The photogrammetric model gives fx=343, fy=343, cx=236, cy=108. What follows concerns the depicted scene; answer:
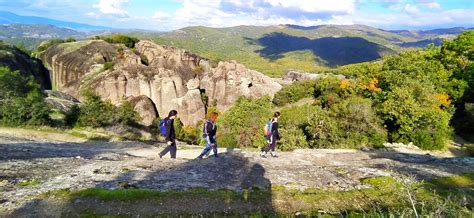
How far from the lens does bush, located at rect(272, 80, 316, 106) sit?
86.0m

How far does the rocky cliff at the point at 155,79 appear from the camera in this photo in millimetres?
73562

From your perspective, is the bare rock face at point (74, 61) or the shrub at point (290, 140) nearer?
the shrub at point (290, 140)

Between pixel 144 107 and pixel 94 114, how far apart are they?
96.0 ft

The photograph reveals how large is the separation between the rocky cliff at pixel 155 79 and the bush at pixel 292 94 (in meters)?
3.14

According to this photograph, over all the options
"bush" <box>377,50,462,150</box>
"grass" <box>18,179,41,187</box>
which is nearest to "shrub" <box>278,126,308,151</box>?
"bush" <box>377,50,462,150</box>

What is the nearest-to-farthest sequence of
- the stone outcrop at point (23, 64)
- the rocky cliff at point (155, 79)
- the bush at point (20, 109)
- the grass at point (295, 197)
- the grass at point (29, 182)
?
the grass at point (295, 197) < the grass at point (29, 182) < the bush at point (20, 109) < the stone outcrop at point (23, 64) < the rocky cliff at point (155, 79)

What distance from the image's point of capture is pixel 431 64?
184ft

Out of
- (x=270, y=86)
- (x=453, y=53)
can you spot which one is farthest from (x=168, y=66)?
(x=453, y=53)

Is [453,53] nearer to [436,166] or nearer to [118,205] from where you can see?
[436,166]

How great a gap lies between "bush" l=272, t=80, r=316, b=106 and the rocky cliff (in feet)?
10.3

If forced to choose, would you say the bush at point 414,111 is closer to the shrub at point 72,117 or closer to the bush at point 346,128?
the bush at point 346,128

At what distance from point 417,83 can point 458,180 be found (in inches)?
1225

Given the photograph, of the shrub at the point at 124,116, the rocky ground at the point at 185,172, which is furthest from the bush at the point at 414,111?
the shrub at the point at 124,116

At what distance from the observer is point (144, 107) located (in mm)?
70625
